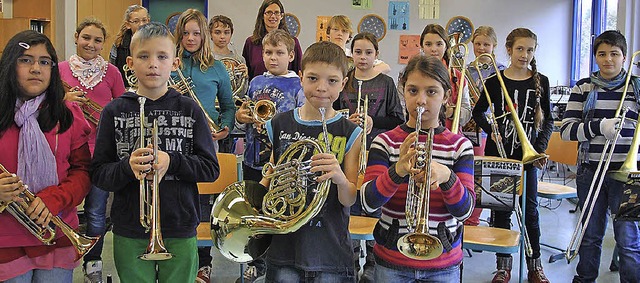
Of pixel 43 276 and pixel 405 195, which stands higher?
pixel 405 195

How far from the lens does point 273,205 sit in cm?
216

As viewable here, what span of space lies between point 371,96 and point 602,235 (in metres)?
1.55

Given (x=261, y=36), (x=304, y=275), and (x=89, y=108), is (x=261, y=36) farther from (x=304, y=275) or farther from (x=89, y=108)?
(x=304, y=275)

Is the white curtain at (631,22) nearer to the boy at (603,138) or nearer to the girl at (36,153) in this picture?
the boy at (603,138)

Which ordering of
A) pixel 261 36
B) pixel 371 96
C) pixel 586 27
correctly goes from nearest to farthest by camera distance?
pixel 371 96, pixel 261 36, pixel 586 27

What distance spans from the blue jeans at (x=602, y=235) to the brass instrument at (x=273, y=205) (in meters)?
2.08

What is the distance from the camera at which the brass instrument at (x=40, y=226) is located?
6.82 feet

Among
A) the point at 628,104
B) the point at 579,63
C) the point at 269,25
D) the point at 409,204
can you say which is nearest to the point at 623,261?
the point at 628,104

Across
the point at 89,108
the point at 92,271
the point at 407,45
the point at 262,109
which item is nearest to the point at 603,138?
the point at 262,109

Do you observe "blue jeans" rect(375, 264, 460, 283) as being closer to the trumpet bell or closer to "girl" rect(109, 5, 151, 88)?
the trumpet bell

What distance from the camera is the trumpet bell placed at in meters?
2.00

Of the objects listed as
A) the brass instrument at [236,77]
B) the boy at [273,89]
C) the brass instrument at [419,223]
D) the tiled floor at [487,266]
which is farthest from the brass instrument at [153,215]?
the brass instrument at [236,77]

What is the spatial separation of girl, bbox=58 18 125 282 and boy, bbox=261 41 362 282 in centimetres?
158

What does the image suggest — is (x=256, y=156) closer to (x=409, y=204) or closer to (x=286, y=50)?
(x=286, y=50)
